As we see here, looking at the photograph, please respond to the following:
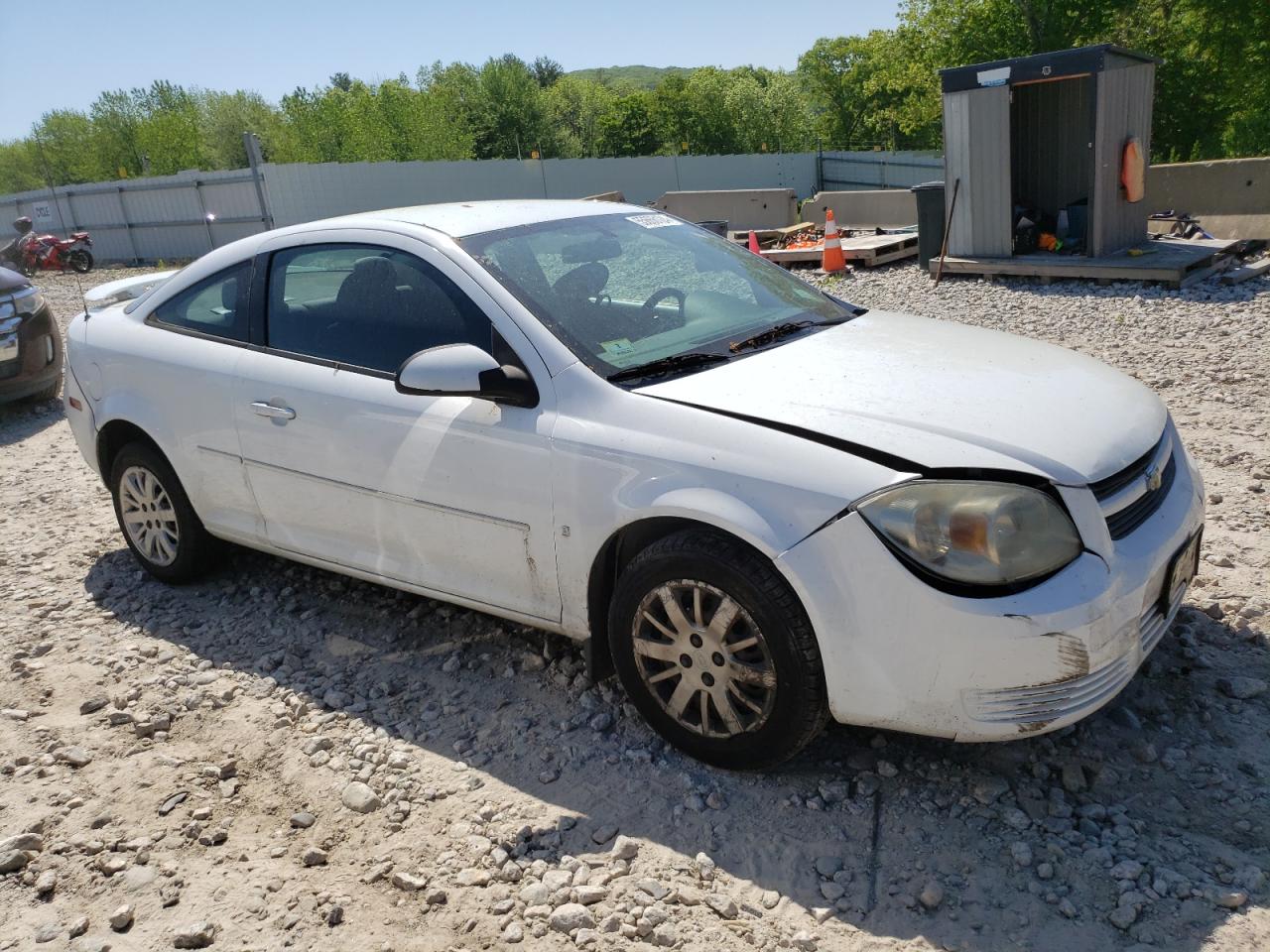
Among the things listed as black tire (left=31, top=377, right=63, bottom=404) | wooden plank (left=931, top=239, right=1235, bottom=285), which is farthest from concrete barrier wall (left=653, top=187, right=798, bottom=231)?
black tire (left=31, top=377, right=63, bottom=404)

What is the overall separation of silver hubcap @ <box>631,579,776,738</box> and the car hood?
0.56 metres

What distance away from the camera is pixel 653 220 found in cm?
423

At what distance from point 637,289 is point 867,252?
10775 mm

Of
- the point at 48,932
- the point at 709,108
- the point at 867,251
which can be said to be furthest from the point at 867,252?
the point at 709,108

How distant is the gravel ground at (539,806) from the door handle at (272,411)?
0.99 m

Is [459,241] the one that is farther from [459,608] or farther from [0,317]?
[0,317]

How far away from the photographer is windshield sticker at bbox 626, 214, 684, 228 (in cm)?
413

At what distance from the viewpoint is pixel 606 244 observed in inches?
150

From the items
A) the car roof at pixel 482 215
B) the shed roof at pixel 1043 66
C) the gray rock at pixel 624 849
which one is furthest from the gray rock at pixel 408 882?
the shed roof at pixel 1043 66

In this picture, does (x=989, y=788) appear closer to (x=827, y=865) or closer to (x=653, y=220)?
(x=827, y=865)

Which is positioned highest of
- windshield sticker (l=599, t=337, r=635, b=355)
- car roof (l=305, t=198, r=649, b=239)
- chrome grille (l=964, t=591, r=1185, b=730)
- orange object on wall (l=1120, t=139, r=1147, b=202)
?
car roof (l=305, t=198, r=649, b=239)

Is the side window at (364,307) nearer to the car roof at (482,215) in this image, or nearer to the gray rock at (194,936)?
the car roof at (482,215)

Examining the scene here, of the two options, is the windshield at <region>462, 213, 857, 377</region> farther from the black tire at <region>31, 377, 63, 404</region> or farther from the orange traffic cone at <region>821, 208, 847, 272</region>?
the orange traffic cone at <region>821, 208, 847, 272</region>

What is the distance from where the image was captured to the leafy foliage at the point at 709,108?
36.7 m
